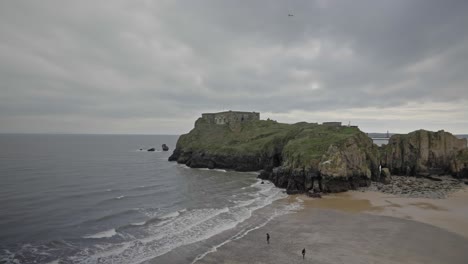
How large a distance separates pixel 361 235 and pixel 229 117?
8364 cm

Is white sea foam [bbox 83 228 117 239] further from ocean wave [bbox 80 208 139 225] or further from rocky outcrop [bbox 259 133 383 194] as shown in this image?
rocky outcrop [bbox 259 133 383 194]

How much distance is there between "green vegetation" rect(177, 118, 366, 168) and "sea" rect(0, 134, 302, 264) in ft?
30.8

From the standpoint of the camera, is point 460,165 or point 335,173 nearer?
point 335,173

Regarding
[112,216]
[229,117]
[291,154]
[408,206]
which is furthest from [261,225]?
[229,117]

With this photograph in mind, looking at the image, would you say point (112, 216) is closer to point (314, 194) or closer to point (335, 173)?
point (314, 194)

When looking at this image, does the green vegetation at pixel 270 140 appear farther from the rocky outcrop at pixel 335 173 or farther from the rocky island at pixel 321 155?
the rocky outcrop at pixel 335 173

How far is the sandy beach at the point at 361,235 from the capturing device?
2700cm

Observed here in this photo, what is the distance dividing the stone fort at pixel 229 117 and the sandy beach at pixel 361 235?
69.4 m

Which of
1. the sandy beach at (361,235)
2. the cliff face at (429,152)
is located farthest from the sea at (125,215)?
the cliff face at (429,152)

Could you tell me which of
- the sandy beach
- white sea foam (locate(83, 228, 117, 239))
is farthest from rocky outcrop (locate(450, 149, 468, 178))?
Answer: white sea foam (locate(83, 228, 117, 239))

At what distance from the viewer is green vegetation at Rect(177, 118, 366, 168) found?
Answer: 60.2 metres

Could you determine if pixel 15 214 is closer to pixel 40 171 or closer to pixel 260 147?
pixel 40 171

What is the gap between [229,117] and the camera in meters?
113

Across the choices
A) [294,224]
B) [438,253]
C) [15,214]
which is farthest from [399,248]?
[15,214]
